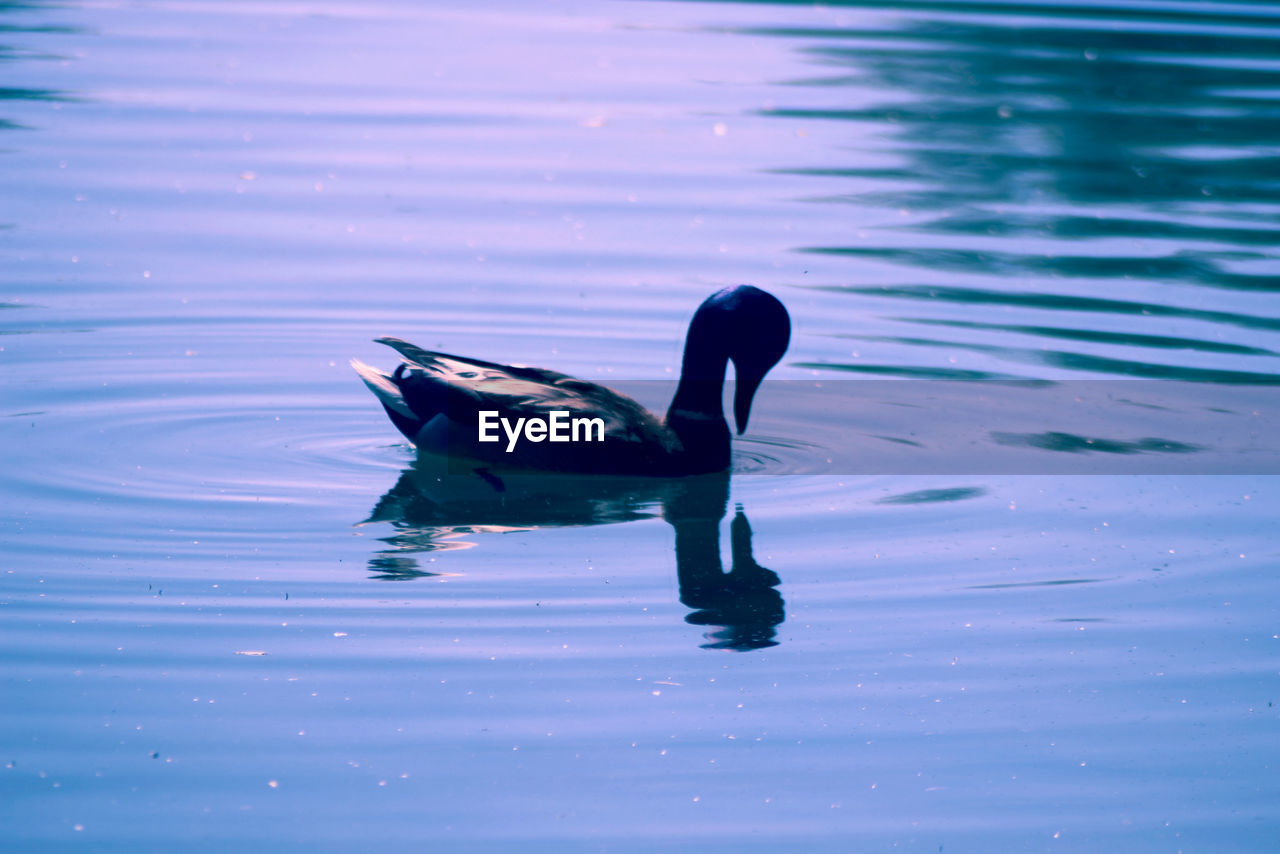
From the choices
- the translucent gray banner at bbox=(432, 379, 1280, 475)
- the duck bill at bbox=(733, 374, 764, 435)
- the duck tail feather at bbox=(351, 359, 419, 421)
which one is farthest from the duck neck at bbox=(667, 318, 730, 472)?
the duck tail feather at bbox=(351, 359, 419, 421)

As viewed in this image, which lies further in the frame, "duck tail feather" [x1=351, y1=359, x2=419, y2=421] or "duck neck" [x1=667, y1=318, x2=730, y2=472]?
"duck tail feather" [x1=351, y1=359, x2=419, y2=421]

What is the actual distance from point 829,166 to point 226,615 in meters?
9.57

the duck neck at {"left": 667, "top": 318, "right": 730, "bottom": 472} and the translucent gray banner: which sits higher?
the duck neck at {"left": 667, "top": 318, "right": 730, "bottom": 472}

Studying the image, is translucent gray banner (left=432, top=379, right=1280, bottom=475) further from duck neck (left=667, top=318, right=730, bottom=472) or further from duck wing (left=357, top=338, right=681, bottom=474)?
duck neck (left=667, top=318, right=730, bottom=472)

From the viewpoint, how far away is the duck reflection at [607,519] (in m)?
7.11

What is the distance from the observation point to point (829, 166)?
15422 mm

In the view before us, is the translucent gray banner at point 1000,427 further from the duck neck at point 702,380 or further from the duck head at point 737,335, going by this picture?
the duck head at point 737,335

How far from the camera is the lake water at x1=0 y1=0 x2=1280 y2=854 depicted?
569 centimetres

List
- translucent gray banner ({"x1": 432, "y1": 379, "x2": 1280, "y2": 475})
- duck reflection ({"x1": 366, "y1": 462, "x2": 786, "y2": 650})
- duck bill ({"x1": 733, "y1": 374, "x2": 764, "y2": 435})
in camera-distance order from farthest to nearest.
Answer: translucent gray banner ({"x1": 432, "y1": 379, "x2": 1280, "y2": 475}) < duck bill ({"x1": 733, "y1": 374, "x2": 764, "y2": 435}) < duck reflection ({"x1": 366, "y1": 462, "x2": 786, "y2": 650})

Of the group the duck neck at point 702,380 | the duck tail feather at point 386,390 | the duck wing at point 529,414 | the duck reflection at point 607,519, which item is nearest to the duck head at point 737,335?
the duck neck at point 702,380

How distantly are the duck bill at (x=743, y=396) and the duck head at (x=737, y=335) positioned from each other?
0.12 ft

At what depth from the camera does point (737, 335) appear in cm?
852

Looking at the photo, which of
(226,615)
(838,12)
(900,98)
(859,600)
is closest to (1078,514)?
(859,600)

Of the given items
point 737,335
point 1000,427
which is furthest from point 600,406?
point 1000,427
